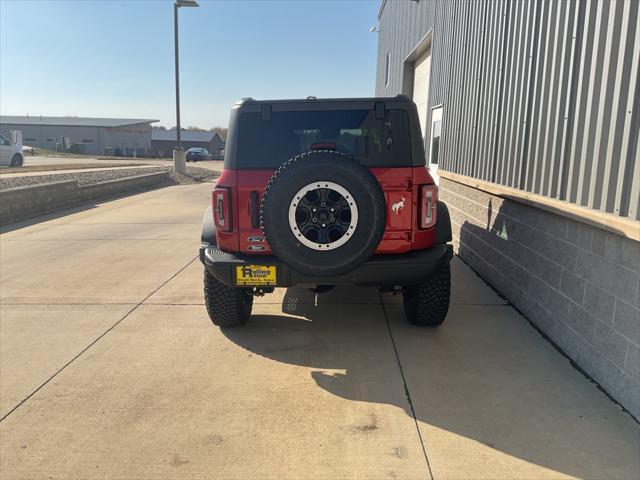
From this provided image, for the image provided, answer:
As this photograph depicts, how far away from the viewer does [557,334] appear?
401 centimetres

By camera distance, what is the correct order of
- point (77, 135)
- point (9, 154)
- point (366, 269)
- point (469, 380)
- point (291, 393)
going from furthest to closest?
point (77, 135) → point (9, 154) → point (366, 269) → point (469, 380) → point (291, 393)

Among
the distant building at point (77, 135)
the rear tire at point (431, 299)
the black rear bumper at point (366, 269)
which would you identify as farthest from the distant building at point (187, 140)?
the black rear bumper at point (366, 269)

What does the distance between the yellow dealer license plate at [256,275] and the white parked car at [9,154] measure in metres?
23.8

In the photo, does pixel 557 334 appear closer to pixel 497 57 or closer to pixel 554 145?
pixel 554 145

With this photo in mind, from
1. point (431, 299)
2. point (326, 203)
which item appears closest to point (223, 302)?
point (326, 203)

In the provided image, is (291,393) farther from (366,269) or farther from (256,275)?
(366,269)

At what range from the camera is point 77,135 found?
7438 centimetres

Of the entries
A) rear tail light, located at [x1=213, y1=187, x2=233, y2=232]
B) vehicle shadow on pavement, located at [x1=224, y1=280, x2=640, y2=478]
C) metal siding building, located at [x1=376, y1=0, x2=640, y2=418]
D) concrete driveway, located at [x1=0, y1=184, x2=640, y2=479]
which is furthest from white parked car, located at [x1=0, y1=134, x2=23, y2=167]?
rear tail light, located at [x1=213, y1=187, x2=233, y2=232]

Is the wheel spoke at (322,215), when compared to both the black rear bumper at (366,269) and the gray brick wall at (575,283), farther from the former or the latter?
the gray brick wall at (575,283)

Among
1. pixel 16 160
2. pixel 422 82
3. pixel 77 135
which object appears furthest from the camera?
pixel 77 135

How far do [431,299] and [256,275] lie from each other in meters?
1.57

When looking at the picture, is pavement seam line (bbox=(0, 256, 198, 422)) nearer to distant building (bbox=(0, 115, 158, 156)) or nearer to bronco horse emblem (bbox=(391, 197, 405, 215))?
bronco horse emblem (bbox=(391, 197, 405, 215))

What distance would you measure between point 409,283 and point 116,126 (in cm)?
8135

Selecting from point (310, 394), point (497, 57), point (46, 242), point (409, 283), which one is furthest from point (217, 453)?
point (46, 242)
